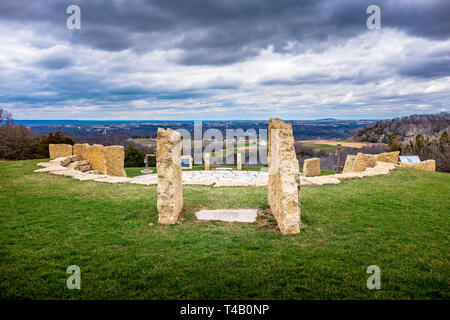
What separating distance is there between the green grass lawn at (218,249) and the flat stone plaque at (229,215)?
28 centimetres

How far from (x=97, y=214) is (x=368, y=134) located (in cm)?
7723

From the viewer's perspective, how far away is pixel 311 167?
18047 mm

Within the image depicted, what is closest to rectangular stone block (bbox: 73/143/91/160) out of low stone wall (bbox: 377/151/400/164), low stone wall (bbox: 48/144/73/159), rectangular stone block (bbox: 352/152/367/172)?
low stone wall (bbox: 48/144/73/159)

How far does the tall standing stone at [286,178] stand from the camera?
5965 millimetres

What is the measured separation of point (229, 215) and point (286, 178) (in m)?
2.01

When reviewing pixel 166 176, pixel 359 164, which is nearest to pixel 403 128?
pixel 359 164

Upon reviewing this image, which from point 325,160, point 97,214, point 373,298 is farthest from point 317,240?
point 325,160

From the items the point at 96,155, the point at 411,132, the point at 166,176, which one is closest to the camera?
the point at 166,176

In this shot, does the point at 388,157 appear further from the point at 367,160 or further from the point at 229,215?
the point at 229,215

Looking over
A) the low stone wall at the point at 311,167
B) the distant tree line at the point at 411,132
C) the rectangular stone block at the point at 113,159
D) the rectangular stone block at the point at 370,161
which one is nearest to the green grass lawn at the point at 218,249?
the rectangular stone block at the point at 370,161

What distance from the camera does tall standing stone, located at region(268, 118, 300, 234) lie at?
235 inches

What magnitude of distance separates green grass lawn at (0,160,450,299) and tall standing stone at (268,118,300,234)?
31 centimetres

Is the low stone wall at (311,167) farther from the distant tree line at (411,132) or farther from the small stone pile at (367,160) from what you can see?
the distant tree line at (411,132)
